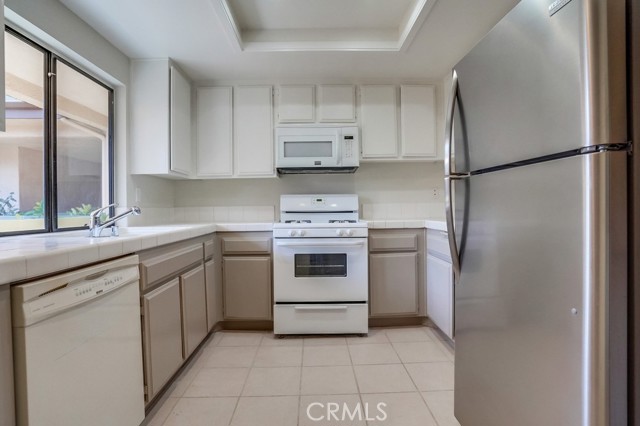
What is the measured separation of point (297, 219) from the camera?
2.75m

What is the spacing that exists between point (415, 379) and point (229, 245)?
162 cm

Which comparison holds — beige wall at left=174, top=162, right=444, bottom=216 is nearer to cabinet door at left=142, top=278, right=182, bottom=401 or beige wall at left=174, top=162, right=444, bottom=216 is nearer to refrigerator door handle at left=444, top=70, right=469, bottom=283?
cabinet door at left=142, top=278, right=182, bottom=401

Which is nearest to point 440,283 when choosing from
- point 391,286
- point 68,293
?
point 391,286

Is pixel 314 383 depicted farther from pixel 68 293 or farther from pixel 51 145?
pixel 51 145

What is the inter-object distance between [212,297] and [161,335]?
733 mm

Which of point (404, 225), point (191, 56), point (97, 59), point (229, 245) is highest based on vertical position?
point (191, 56)

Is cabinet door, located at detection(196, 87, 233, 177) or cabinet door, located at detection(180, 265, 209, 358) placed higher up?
cabinet door, located at detection(196, 87, 233, 177)

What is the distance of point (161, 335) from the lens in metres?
1.47

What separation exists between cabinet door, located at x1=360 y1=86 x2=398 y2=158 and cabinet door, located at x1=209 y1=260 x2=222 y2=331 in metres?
1.65

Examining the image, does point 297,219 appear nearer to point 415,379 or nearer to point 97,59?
point 415,379

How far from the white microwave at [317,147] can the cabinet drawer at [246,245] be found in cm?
70

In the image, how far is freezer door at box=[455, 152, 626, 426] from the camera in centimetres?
64

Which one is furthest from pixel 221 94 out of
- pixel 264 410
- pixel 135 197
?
pixel 264 410

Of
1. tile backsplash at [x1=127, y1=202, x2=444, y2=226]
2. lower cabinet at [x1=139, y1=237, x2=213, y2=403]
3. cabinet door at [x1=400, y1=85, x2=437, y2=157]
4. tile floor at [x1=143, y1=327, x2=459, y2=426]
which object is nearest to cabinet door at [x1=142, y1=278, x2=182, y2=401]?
lower cabinet at [x1=139, y1=237, x2=213, y2=403]
